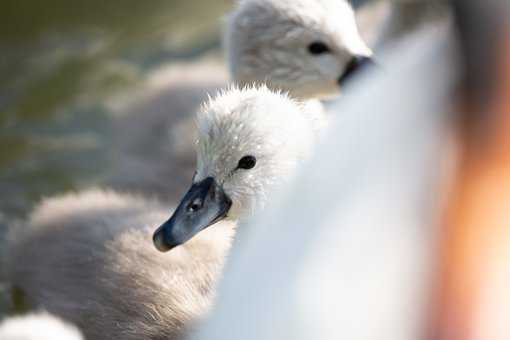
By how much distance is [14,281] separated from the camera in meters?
4.92

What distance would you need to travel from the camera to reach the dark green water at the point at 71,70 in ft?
19.2

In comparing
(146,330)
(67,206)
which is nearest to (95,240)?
(67,206)

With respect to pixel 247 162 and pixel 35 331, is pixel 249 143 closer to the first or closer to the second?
pixel 247 162

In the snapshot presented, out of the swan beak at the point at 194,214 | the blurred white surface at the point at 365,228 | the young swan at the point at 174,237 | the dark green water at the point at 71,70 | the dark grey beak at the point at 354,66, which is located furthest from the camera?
the dark green water at the point at 71,70

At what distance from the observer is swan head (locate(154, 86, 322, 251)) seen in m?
3.94

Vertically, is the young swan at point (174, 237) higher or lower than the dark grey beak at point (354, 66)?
lower

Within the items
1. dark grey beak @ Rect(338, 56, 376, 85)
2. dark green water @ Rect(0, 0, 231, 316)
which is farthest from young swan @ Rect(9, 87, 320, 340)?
dark green water @ Rect(0, 0, 231, 316)

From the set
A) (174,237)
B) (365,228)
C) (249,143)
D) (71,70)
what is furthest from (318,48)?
(71,70)

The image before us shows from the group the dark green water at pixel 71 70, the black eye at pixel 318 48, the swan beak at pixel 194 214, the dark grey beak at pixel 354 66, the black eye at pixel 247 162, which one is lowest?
the swan beak at pixel 194 214

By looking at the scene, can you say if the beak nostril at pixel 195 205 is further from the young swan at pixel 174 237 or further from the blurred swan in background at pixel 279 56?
the blurred swan in background at pixel 279 56

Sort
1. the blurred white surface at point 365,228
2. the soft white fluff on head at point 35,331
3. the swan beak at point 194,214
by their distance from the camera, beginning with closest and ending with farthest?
1. the blurred white surface at point 365,228
2. the soft white fluff on head at point 35,331
3. the swan beak at point 194,214

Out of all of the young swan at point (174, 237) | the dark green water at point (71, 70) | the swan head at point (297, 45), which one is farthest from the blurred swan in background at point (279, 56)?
the dark green water at point (71, 70)

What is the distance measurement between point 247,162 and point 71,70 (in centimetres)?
271

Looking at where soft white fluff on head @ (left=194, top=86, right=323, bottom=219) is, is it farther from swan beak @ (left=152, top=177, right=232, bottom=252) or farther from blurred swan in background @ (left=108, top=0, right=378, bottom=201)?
blurred swan in background @ (left=108, top=0, right=378, bottom=201)
